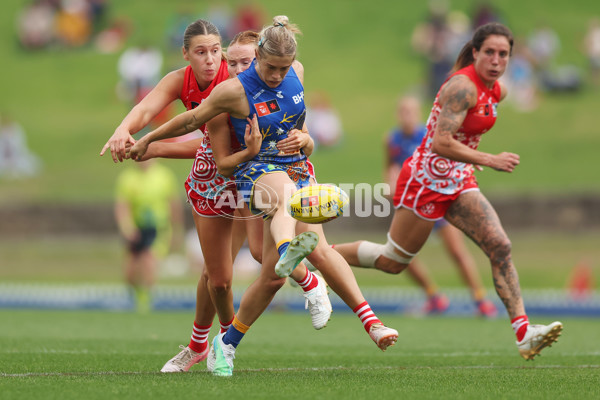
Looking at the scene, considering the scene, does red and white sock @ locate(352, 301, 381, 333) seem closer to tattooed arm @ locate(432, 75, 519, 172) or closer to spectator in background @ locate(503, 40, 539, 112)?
tattooed arm @ locate(432, 75, 519, 172)

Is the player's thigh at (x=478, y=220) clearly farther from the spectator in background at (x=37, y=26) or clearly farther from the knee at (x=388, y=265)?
the spectator in background at (x=37, y=26)

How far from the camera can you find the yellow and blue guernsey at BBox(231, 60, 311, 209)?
21.3 ft

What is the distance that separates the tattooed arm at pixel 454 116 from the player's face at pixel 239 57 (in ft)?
5.45

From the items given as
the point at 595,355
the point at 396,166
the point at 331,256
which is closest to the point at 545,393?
the point at 331,256

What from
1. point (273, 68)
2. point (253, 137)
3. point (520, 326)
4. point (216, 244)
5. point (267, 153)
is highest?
point (273, 68)

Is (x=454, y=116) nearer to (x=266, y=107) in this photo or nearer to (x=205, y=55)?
(x=266, y=107)

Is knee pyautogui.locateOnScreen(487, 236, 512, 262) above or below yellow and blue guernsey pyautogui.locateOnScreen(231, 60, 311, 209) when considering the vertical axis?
below

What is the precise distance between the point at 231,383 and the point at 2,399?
1.48 metres

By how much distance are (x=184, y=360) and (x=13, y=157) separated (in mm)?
18208

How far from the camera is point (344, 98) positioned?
27938 mm

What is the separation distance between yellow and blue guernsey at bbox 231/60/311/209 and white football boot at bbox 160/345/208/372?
139 centimetres

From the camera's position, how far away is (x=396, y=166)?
42.1ft

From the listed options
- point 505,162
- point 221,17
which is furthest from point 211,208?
point 221,17

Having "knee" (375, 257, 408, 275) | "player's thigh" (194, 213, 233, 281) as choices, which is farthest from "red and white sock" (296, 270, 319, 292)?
"knee" (375, 257, 408, 275)
